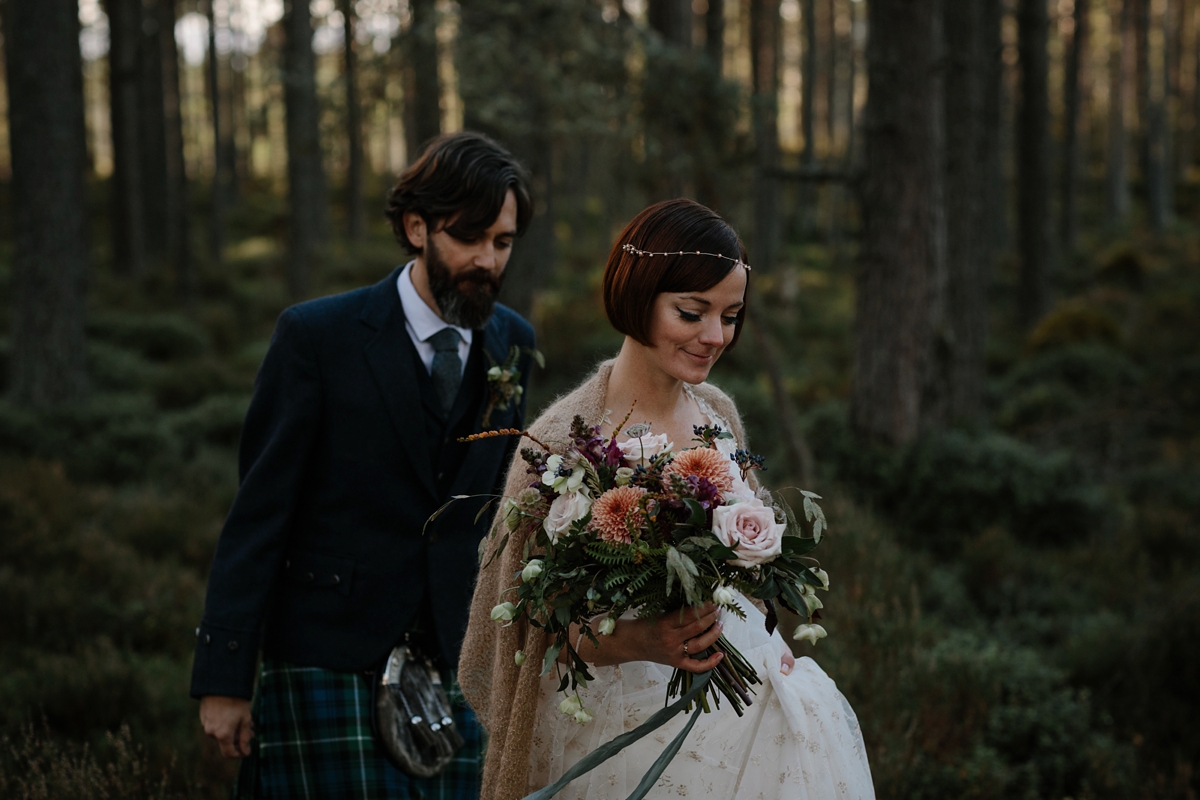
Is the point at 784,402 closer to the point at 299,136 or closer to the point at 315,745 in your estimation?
the point at 315,745

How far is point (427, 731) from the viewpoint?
275 cm

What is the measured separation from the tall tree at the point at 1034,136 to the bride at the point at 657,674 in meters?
15.7

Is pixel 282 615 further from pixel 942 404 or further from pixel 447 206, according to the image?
pixel 942 404

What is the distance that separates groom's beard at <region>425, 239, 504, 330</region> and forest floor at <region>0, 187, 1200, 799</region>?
4.15 feet

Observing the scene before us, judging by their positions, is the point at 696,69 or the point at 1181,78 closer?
the point at 696,69

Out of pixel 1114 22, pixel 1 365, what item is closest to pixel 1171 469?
pixel 1 365

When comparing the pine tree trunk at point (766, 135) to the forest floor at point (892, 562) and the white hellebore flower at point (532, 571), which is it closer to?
the forest floor at point (892, 562)

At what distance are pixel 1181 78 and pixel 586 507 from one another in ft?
160

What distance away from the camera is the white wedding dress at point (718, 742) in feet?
7.43

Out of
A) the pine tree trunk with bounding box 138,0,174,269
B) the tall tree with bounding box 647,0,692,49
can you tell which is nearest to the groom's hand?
the tall tree with bounding box 647,0,692,49

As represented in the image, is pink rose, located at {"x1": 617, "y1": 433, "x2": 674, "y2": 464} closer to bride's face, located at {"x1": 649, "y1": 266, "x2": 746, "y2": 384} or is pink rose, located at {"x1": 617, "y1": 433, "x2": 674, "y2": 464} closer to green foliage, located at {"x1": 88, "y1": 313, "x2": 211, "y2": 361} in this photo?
bride's face, located at {"x1": 649, "y1": 266, "x2": 746, "y2": 384}

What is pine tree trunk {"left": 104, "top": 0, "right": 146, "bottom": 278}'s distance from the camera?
16.1 metres

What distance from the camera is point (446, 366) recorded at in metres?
2.91

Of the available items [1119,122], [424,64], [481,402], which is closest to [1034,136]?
[424,64]
